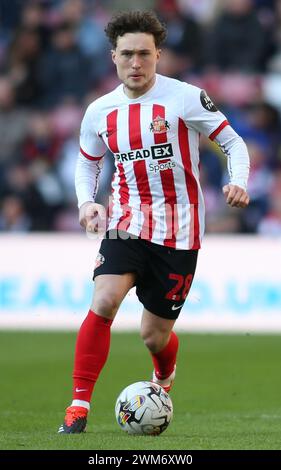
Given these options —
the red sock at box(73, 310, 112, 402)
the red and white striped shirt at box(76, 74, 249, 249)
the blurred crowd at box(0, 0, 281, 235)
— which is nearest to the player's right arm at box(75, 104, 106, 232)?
the red and white striped shirt at box(76, 74, 249, 249)

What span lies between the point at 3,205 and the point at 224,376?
585 centimetres

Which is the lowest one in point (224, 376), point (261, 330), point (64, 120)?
point (261, 330)

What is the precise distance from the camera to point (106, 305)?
610 cm

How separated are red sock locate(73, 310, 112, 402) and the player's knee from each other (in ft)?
0.12

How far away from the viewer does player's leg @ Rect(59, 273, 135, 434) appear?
20.0ft

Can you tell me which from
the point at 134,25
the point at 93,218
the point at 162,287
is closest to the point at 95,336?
the point at 162,287

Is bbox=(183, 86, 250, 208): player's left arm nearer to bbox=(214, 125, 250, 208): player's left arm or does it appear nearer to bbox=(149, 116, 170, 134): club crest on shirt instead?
bbox=(214, 125, 250, 208): player's left arm

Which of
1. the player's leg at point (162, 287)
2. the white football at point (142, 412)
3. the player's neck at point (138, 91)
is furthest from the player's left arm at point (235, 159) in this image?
the white football at point (142, 412)

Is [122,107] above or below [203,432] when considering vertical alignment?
above

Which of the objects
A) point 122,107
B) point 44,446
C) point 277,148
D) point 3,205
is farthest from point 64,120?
point 44,446

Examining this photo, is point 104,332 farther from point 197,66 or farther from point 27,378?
point 197,66

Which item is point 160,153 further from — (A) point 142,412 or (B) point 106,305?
(A) point 142,412

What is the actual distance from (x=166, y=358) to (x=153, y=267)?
0.91 meters
